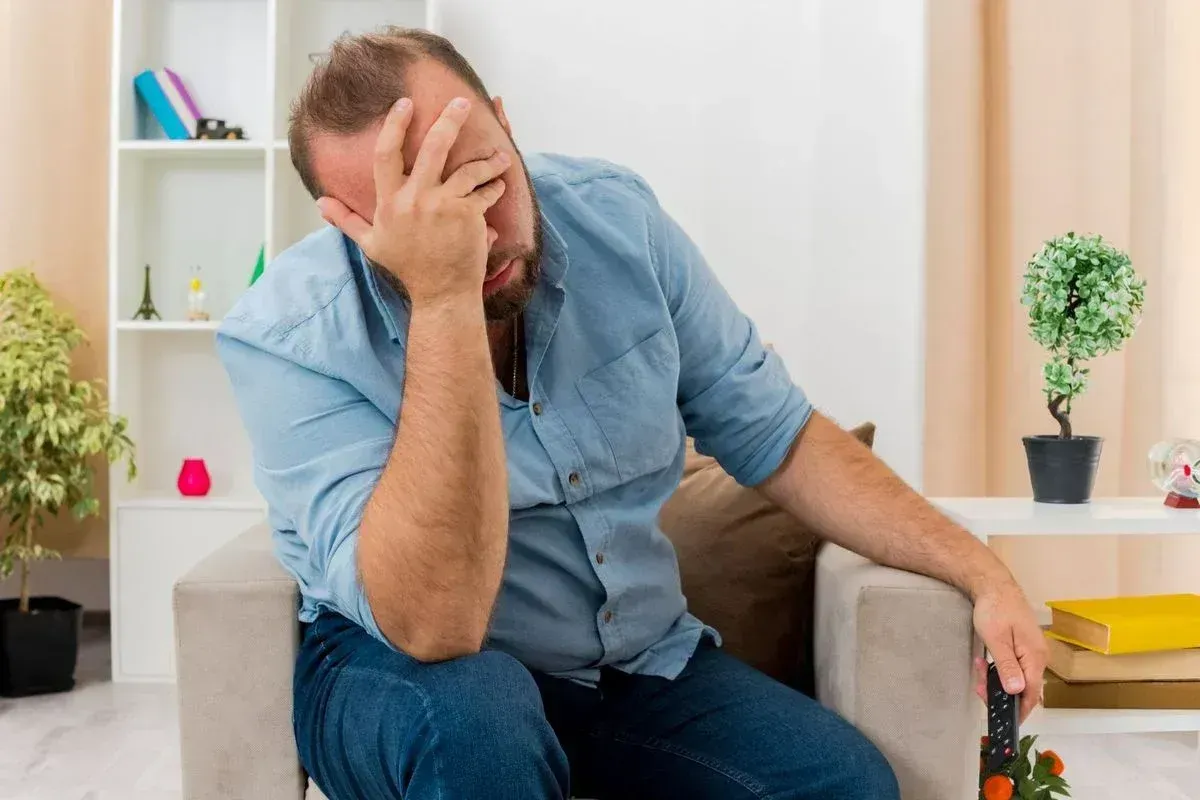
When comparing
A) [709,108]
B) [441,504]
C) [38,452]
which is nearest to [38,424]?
[38,452]

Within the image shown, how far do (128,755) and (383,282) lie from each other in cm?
164

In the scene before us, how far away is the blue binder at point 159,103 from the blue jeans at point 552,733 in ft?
7.05

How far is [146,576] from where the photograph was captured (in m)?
2.96

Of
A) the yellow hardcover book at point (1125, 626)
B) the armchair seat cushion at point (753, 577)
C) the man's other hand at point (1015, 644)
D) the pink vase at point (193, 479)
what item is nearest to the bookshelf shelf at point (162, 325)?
the pink vase at point (193, 479)

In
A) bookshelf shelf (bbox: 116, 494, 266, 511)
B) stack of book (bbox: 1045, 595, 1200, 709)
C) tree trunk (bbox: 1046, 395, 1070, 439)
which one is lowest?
stack of book (bbox: 1045, 595, 1200, 709)

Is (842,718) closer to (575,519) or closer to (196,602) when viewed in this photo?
(575,519)

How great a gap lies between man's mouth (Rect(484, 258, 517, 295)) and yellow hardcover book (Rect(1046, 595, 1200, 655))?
91 cm

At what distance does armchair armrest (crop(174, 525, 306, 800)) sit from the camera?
47.3 inches

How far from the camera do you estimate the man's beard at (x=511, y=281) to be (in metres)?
1.17

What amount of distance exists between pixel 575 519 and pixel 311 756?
34cm

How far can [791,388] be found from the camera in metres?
1.41

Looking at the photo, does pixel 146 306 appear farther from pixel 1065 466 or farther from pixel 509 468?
pixel 1065 466

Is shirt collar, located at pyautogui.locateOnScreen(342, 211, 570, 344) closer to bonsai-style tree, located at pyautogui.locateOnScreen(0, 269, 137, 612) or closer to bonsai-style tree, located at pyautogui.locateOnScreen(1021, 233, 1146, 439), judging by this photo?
bonsai-style tree, located at pyautogui.locateOnScreen(1021, 233, 1146, 439)

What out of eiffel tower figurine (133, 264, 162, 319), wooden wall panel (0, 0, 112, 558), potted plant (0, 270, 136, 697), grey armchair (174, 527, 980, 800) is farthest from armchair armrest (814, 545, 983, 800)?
wooden wall panel (0, 0, 112, 558)
